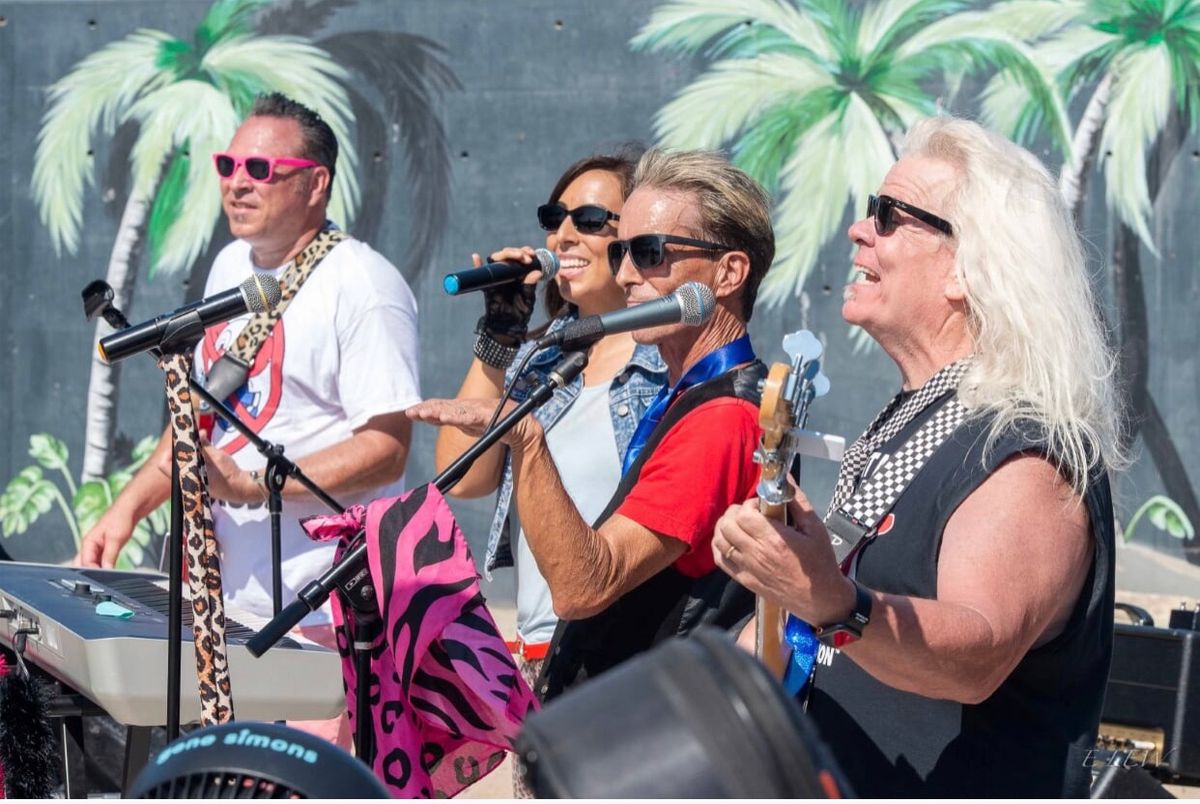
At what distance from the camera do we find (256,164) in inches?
160

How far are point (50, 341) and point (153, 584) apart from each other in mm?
5249

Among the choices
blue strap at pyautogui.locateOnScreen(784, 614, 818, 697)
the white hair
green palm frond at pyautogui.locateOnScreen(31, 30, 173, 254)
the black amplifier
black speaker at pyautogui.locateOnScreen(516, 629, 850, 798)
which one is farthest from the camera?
green palm frond at pyautogui.locateOnScreen(31, 30, 173, 254)

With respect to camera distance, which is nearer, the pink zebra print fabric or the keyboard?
the pink zebra print fabric

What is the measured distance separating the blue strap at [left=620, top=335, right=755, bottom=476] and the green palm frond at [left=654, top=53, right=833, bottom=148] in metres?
4.70

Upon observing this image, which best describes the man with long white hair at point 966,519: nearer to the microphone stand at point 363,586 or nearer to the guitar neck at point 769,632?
the guitar neck at point 769,632

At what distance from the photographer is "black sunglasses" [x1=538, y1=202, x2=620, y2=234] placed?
3.48m

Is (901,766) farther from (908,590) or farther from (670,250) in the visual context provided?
(670,250)

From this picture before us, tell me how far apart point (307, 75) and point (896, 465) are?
6.33 m

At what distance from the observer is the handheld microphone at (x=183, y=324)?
2.60 meters

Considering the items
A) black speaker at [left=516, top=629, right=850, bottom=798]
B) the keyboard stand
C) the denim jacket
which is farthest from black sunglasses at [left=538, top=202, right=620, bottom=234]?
black speaker at [left=516, top=629, right=850, bottom=798]

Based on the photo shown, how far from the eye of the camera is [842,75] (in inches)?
293

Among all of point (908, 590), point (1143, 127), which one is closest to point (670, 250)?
point (908, 590)

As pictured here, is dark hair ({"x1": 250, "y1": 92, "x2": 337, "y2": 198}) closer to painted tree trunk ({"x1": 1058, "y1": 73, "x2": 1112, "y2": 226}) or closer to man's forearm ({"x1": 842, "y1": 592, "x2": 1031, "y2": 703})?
man's forearm ({"x1": 842, "y1": 592, "x2": 1031, "y2": 703})

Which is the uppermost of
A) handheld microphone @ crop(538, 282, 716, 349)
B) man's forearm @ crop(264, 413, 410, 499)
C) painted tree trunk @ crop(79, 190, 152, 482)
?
handheld microphone @ crop(538, 282, 716, 349)
